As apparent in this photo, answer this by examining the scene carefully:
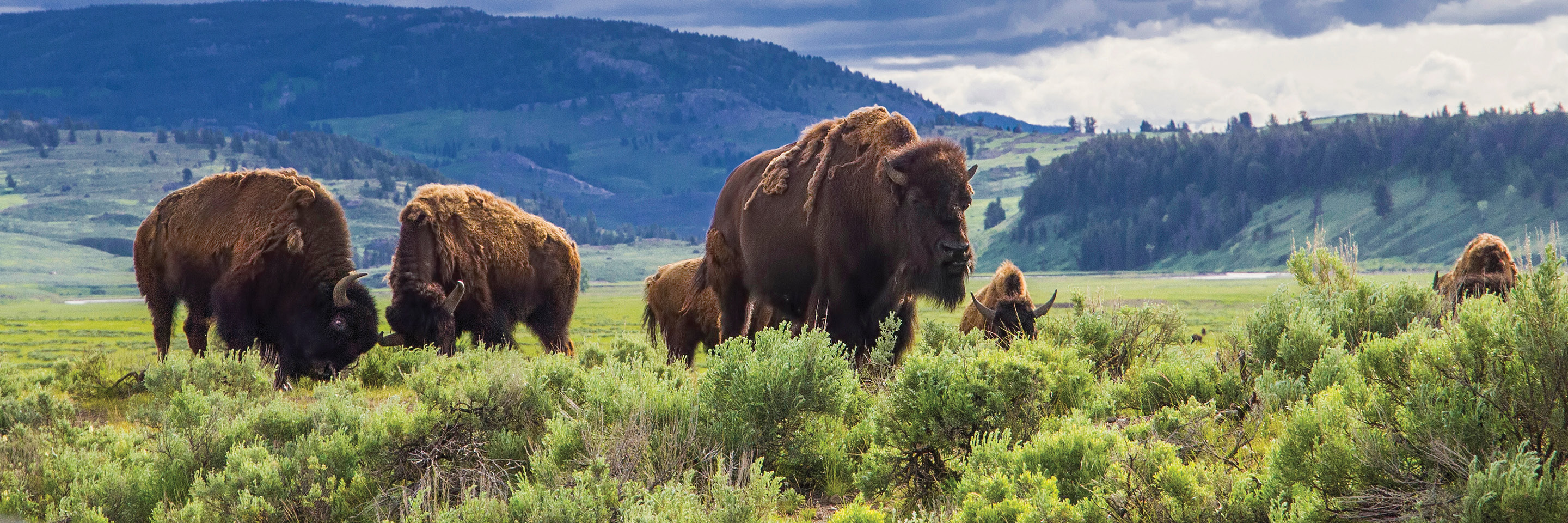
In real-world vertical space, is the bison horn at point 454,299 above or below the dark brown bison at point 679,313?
above

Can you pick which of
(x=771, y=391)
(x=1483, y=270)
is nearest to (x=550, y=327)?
(x=771, y=391)

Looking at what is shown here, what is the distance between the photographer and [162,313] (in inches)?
523

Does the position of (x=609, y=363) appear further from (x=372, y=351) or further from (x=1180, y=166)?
(x=1180, y=166)

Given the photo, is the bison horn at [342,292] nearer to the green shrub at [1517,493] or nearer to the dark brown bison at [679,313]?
the dark brown bison at [679,313]

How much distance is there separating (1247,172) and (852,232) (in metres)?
172

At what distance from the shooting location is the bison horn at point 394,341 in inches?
452

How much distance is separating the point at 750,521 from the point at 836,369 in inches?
58.9

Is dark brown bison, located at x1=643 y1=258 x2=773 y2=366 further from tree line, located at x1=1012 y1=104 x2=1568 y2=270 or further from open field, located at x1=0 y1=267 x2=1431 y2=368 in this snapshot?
tree line, located at x1=1012 y1=104 x2=1568 y2=270

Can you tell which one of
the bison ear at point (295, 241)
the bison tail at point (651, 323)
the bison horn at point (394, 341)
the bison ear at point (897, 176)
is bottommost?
the bison tail at point (651, 323)

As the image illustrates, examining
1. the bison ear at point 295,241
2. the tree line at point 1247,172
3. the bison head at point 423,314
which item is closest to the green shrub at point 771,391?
the bison head at point 423,314

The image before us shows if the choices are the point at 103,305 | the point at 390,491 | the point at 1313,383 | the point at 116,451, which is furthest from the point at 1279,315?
the point at 103,305

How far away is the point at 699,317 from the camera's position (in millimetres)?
14172

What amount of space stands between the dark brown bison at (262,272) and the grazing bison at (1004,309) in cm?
656

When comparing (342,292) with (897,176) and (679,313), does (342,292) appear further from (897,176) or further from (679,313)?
(897,176)
